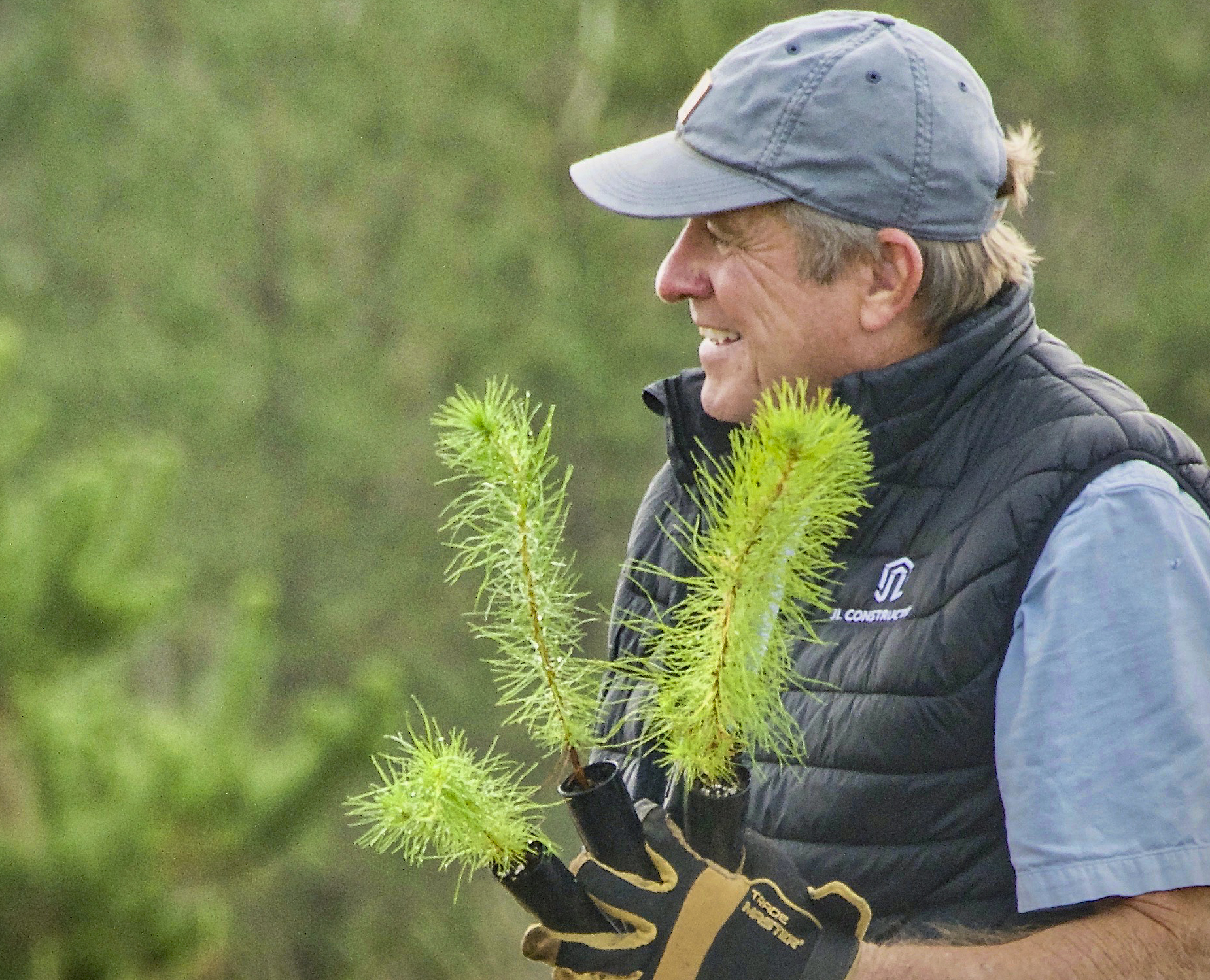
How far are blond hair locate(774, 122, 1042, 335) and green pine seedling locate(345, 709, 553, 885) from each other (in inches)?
25.8

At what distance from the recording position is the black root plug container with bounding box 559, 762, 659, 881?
128 centimetres

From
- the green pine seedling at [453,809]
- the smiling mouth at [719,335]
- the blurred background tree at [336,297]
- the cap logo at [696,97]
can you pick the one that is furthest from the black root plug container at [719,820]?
the blurred background tree at [336,297]

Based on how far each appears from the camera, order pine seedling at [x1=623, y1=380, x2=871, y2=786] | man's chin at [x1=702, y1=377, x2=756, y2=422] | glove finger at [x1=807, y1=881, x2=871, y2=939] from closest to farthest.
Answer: pine seedling at [x1=623, y1=380, x2=871, y2=786] → glove finger at [x1=807, y1=881, x2=871, y2=939] → man's chin at [x1=702, y1=377, x2=756, y2=422]

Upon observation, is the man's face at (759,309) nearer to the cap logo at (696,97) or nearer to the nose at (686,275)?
the nose at (686,275)

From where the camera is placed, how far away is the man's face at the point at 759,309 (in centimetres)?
162

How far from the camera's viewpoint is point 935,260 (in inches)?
63.3

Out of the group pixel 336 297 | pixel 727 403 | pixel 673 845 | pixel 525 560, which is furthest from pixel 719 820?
pixel 336 297

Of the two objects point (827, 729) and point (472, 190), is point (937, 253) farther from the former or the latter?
point (472, 190)

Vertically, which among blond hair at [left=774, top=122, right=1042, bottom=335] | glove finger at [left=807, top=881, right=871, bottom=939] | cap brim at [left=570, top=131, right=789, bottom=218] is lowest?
glove finger at [left=807, top=881, right=871, bottom=939]

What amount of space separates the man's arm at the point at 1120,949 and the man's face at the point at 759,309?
624 millimetres

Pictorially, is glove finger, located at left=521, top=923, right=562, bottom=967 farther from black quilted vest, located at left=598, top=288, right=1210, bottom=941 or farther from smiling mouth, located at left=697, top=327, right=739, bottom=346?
smiling mouth, located at left=697, top=327, right=739, bottom=346

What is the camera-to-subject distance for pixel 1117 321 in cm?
949

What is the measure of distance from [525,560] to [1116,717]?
1.78 ft

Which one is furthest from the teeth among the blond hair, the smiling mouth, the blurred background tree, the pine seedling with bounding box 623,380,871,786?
the blurred background tree
